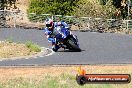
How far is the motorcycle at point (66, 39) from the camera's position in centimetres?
2215

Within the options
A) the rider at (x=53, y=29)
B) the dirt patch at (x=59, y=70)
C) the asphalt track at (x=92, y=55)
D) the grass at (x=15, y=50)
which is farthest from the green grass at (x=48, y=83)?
the rider at (x=53, y=29)

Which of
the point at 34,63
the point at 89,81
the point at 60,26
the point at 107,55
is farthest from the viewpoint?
the point at 60,26

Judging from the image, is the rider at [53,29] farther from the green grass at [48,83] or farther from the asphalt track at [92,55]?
the green grass at [48,83]

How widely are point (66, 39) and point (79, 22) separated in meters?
16.2

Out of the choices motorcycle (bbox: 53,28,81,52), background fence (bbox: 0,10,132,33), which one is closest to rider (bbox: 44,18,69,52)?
motorcycle (bbox: 53,28,81,52)

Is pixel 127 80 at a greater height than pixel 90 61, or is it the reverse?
pixel 127 80

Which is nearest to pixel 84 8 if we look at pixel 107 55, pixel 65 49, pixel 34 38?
pixel 34 38

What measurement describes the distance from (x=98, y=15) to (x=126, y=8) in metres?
2.44

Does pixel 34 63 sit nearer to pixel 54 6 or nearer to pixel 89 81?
pixel 89 81

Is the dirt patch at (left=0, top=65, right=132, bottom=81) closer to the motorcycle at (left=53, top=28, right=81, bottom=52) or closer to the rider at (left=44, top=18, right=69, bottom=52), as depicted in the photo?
the motorcycle at (left=53, top=28, right=81, bottom=52)

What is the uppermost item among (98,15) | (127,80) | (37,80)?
(127,80)

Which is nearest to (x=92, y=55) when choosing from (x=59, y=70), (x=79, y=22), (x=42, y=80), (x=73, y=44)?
(x=73, y=44)

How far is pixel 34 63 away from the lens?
56.1 feet

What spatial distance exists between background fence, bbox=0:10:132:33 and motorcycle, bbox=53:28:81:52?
529 inches
